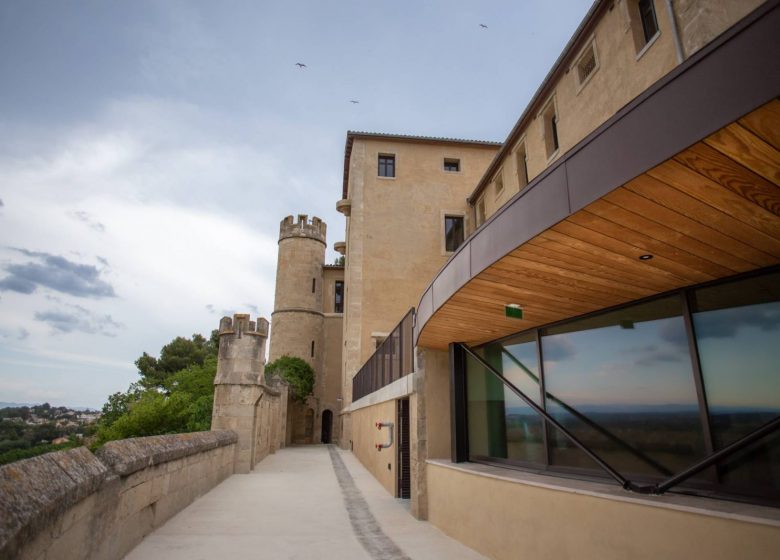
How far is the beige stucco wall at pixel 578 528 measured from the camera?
8.55ft

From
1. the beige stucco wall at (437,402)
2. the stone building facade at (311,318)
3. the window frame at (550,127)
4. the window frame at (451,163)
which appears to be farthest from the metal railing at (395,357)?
the stone building facade at (311,318)

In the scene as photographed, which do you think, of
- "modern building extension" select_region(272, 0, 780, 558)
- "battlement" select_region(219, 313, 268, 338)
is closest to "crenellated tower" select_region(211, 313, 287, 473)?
"battlement" select_region(219, 313, 268, 338)

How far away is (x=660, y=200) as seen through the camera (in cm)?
243

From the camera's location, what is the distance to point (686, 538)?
2818 mm

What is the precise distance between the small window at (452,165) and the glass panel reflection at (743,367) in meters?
22.7

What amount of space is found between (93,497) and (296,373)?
2773cm

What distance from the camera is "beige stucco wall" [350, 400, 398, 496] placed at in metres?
9.66

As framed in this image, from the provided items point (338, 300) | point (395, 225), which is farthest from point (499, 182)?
point (338, 300)

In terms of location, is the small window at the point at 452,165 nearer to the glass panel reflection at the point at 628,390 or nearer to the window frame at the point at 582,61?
the window frame at the point at 582,61

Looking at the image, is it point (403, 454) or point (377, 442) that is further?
point (377, 442)

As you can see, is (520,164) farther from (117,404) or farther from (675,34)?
(117,404)

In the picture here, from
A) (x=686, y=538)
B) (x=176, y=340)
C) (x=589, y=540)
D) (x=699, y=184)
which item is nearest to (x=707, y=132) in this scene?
(x=699, y=184)

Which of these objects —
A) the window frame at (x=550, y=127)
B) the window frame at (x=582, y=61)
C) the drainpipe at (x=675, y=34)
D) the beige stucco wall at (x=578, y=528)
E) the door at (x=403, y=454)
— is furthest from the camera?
the window frame at (x=550, y=127)

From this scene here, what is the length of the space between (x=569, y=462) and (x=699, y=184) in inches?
139
